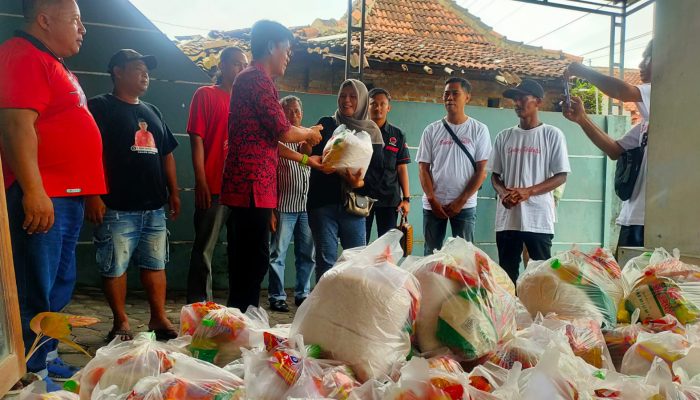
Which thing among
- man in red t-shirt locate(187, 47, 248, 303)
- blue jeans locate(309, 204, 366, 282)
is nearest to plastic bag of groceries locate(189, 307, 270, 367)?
blue jeans locate(309, 204, 366, 282)

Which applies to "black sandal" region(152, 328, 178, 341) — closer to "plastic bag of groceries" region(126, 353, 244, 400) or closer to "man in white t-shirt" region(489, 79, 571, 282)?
"man in white t-shirt" region(489, 79, 571, 282)

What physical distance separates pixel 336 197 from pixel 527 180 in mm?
1626

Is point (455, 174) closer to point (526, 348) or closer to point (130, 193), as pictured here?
point (130, 193)

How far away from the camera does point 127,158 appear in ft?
11.3

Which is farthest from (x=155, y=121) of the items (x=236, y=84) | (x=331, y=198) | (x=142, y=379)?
(x=142, y=379)

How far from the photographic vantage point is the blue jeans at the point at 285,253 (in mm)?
4945

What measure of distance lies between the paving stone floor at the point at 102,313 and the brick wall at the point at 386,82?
7290mm

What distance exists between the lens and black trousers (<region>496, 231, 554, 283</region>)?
164 inches

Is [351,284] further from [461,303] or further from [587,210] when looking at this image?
[587,210]

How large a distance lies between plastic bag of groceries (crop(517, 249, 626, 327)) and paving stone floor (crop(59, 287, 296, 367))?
8.85 feet

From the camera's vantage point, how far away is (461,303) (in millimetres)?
1310

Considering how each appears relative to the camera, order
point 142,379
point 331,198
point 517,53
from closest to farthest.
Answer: point 142,379 < point 331,198 < point 517,53

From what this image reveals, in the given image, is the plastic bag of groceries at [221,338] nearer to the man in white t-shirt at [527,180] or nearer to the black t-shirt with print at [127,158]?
the black t-shirt with print at [127,158]

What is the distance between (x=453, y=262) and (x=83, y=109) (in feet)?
6.74
